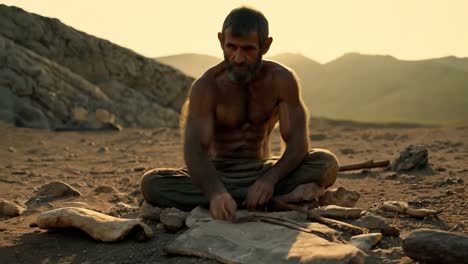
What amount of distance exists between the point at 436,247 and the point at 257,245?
34.8 inches

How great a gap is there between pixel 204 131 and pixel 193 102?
21 cm

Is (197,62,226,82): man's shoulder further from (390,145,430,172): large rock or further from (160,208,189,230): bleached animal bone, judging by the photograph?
(390,145,430,172): large rock

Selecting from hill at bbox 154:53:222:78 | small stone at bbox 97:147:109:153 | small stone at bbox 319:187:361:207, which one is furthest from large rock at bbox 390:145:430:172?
hill at bbox 154:53:222:78

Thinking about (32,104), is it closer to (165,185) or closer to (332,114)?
(165,185)

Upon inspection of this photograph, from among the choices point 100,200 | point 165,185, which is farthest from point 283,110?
point 100,200

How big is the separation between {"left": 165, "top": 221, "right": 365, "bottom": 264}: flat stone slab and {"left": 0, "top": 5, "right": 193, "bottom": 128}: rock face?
1129cm

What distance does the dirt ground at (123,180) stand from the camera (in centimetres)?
349

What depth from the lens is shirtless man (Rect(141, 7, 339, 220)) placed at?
12.9 feet

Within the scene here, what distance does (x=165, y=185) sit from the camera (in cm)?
424

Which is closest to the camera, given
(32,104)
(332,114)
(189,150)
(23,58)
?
(189,150)

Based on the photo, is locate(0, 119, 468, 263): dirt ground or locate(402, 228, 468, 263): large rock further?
locate(0, 119, 468, 263): dirt ground

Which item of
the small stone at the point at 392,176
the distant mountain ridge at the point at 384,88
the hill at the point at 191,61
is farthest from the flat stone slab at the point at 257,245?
the hill at the point at 191,61

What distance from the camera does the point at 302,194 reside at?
13.3 ft

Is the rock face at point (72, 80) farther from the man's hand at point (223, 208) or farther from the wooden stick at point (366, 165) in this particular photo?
the man's hand at point (223, 208)
